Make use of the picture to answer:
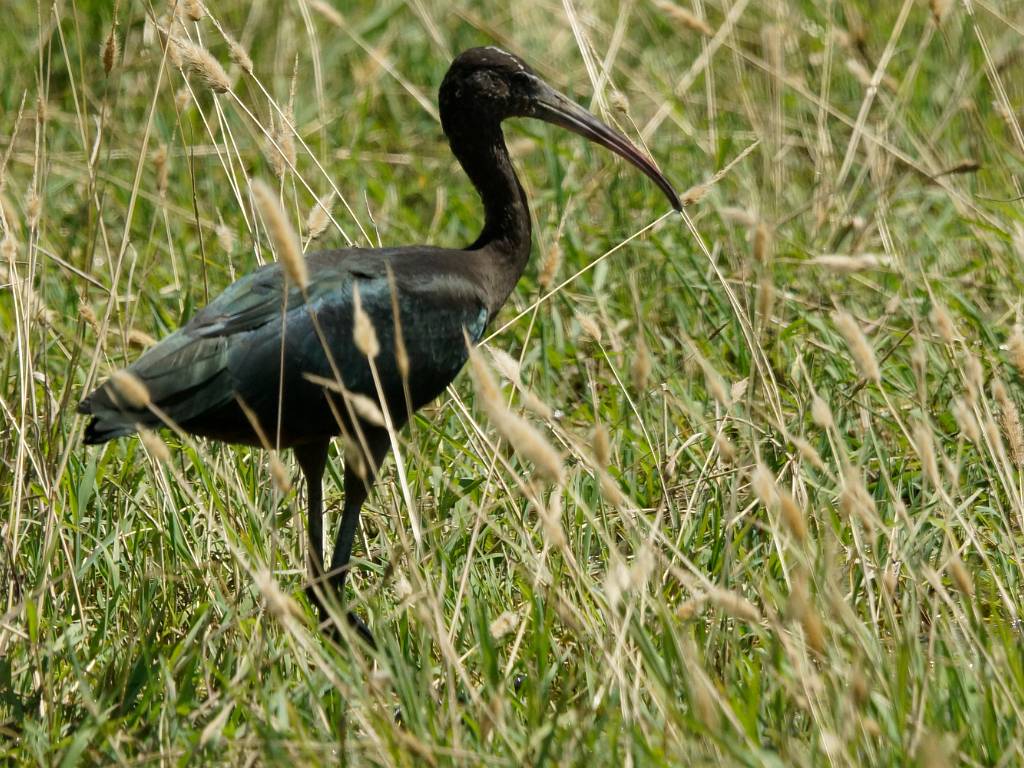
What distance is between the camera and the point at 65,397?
10.9ft

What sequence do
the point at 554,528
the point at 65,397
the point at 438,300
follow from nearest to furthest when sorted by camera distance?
the point at 554,528, the point at 65,397, the point at 438,300

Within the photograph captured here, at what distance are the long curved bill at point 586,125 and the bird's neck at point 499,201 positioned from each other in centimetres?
15

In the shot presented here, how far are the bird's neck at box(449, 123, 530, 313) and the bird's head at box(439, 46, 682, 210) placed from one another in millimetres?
30

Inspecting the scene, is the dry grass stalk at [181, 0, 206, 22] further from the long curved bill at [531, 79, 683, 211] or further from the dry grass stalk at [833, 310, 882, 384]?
the dry grass stalk at [833, 310, 882, 384]

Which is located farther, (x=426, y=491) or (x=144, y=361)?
(x=426, y=491)

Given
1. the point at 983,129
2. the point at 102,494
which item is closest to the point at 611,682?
the point at 102,494

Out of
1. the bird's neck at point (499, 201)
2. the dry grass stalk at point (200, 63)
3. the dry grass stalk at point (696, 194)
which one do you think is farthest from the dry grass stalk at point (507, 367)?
the bird's neck at point (499, 201)

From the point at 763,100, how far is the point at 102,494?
3.24 metres

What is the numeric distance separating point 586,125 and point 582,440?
968 millimetres

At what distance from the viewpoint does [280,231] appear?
2.33 meters

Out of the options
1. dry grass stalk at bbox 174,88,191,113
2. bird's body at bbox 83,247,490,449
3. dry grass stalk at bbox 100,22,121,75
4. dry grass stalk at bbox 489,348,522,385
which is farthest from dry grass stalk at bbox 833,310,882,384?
dry grass stalk at bbox 174,88,191,113

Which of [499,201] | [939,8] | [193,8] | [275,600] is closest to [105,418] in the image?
[193,8]

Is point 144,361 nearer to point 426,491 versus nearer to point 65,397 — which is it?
point 65,397

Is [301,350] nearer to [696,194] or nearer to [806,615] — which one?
[696,194]
